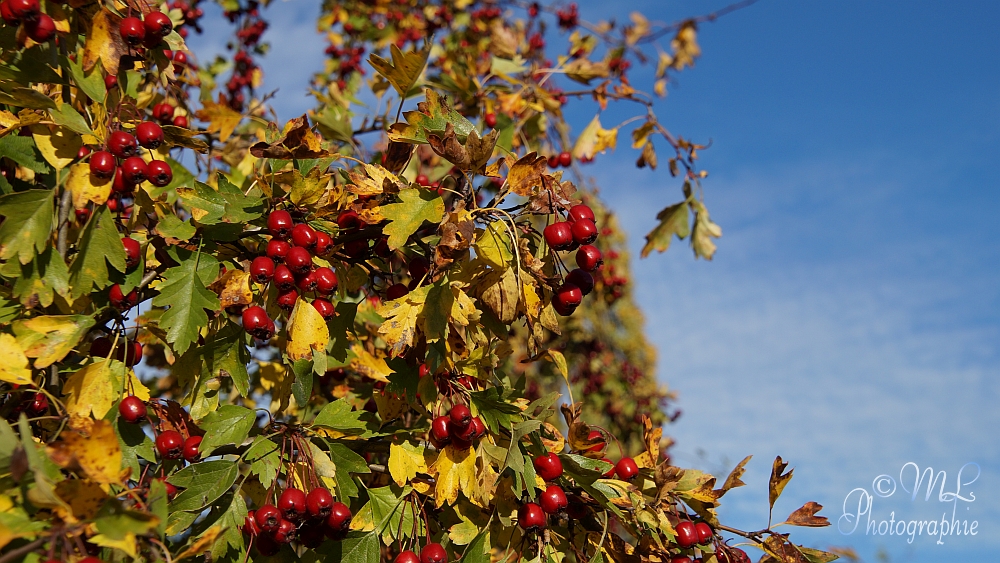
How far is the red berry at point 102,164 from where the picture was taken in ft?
5.17

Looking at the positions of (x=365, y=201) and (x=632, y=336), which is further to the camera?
(x=632, y=336)

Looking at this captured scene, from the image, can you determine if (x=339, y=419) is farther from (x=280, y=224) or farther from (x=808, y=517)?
(x=808, y=517)

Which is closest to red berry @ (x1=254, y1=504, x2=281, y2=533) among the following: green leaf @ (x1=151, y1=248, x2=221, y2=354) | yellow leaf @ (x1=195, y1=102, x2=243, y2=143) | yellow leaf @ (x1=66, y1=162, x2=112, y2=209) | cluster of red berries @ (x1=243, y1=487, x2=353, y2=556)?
cluster of red berries @ (x1=243, y1=487, x2=353, y2=556)

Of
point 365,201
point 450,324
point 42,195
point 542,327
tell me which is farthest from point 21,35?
point 542,327

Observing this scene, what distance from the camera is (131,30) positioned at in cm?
166

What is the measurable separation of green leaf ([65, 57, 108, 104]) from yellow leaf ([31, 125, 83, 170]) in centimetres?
10

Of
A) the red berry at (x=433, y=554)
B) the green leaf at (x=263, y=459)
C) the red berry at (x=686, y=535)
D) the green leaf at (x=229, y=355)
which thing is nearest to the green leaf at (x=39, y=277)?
the green leaf at (x=229, y=355)

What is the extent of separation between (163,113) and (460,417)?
185 centimetres

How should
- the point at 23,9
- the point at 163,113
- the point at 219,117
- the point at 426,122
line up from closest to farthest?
the point at 23,9 → the point at 426,122 → the point at 163,113 → the point at 219,117

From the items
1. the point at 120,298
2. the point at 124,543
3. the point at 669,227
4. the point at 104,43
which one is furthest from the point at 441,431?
the point at 669,227

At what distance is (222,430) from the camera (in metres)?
1.70

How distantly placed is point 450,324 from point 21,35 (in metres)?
1.15

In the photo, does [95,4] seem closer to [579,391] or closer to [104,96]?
[104,96]

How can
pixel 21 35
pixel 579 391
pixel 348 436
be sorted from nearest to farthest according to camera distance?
pixel 21 35
pixel 348 436
pixel 579 391
